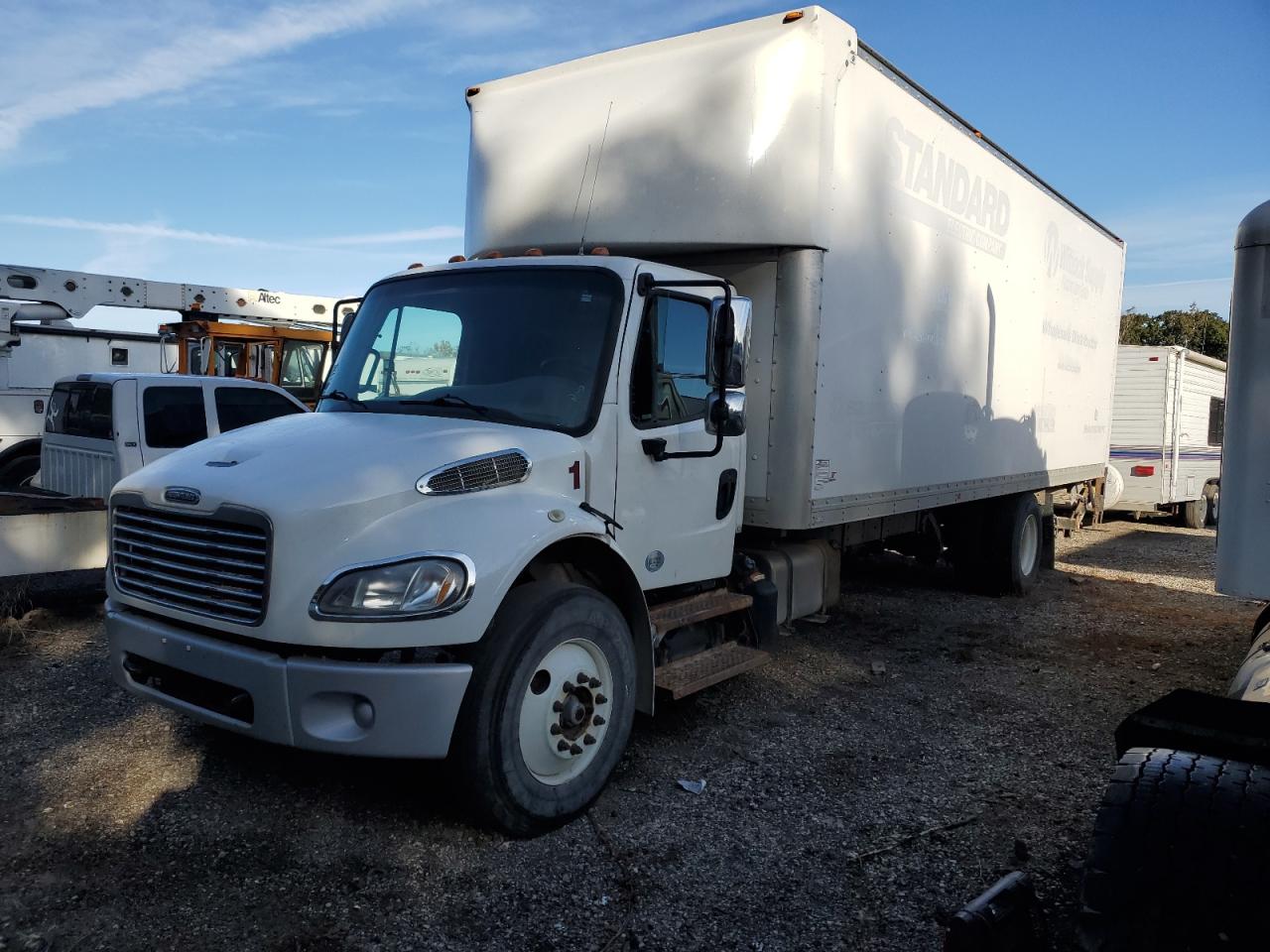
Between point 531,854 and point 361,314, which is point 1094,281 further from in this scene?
point 531,854

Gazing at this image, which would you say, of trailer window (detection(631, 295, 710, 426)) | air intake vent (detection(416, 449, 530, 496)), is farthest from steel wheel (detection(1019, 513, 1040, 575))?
air intake vent (detection(416, 449, 530, 496))

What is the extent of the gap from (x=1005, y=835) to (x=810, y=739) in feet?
4.28

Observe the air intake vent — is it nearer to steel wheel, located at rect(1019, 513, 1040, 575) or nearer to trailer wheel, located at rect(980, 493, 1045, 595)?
trailer wheel, located at rect(980, 493, 1045, 595)

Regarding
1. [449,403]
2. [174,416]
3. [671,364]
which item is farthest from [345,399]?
[174,416]

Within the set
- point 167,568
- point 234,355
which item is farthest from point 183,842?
point 234,355

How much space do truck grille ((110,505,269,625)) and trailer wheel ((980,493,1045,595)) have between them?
25.2 feet

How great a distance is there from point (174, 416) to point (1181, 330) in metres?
37.8

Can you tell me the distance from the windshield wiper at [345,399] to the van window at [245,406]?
3939 millimetres

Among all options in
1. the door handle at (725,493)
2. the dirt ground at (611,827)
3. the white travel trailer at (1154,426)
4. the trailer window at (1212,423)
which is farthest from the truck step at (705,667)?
the trailer window at (1212,423)

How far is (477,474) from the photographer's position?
379cm

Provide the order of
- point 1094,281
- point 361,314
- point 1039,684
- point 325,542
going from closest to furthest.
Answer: point 325,542 < point 361,314 < point 1039,684 < point 1094,281

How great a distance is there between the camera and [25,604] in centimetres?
749

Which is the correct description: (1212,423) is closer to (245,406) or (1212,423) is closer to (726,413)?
(726,413)

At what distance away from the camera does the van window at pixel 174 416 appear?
8.08 m
